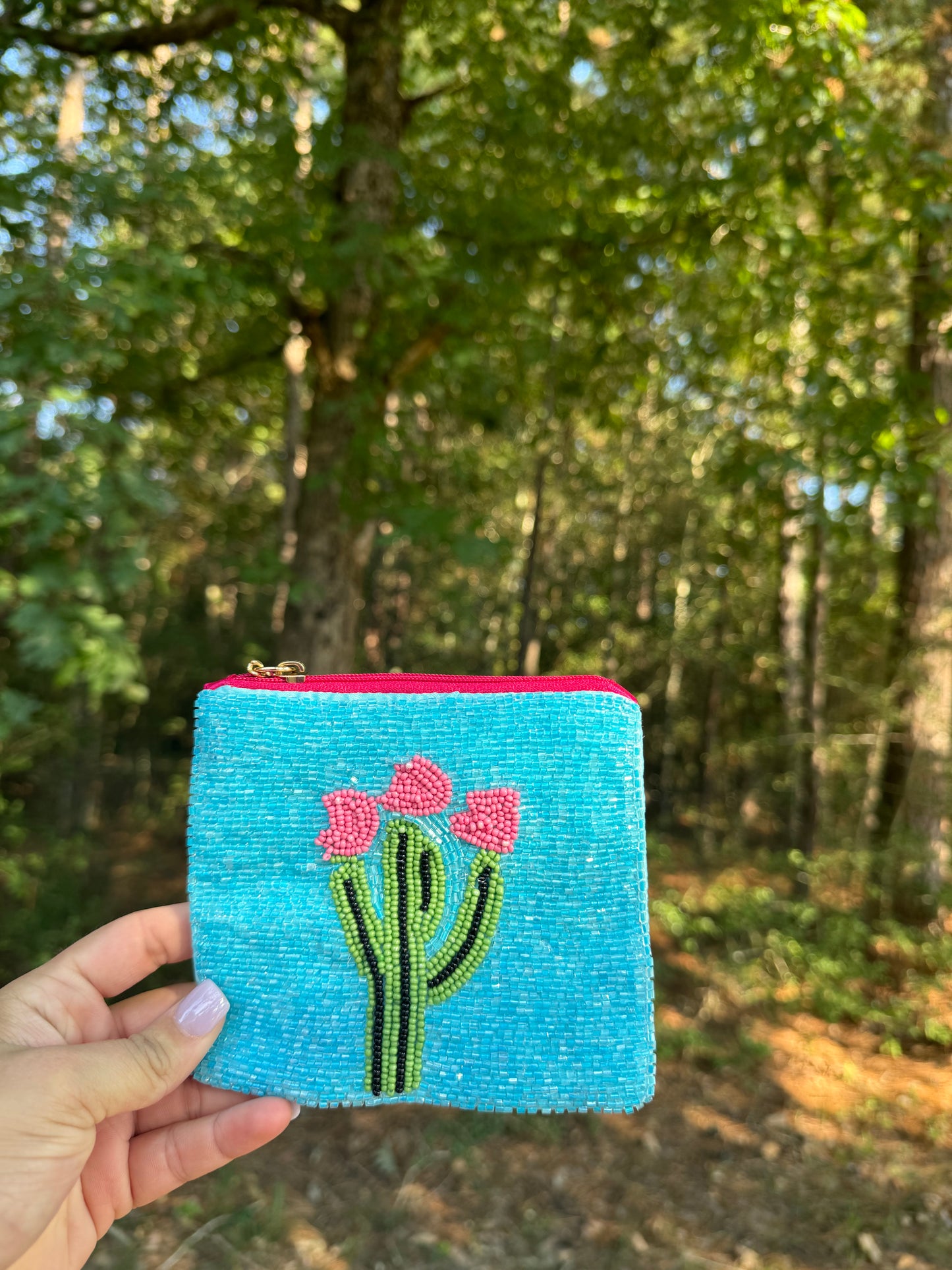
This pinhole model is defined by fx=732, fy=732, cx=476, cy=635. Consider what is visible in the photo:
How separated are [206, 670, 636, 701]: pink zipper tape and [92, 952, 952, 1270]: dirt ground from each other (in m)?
2.97

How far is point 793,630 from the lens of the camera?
31.4ft

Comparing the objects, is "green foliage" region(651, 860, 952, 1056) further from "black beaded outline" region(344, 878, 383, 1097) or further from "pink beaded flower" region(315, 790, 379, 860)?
"pink beaded flower" region(315, 790, 379, 860)

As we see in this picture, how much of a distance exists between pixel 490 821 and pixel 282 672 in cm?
52

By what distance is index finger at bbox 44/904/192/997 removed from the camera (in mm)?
1390

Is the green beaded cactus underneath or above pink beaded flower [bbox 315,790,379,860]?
underneath

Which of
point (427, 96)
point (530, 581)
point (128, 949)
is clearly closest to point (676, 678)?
point (530, 581)

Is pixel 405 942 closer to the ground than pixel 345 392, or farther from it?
closer to the ground

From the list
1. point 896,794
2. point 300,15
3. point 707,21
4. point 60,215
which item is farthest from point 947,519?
point 60,215

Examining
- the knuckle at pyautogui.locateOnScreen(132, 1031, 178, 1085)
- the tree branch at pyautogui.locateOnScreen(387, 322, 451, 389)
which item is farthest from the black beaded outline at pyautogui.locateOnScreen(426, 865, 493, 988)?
the tree branch at pyautogui.locateOnScreen(387, 322, 451, 389)

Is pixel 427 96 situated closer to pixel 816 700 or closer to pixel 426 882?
pixel 426 882

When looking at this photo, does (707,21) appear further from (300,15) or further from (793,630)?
(793,630)

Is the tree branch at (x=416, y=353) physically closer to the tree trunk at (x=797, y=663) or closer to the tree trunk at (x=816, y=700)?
the tree trunk at (x=797, y=663)

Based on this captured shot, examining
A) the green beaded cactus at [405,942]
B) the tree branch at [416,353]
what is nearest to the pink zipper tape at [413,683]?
the green beaded cactus at [405,942]

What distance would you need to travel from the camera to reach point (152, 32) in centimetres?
338
